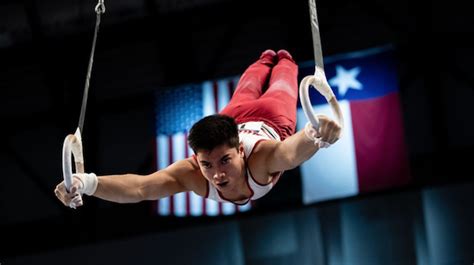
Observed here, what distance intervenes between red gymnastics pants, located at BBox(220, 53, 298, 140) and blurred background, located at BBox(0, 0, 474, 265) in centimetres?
275

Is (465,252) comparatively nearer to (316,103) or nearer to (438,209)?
(438,209)

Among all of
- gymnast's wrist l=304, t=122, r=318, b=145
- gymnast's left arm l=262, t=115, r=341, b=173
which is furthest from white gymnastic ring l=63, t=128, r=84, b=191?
gymnast's wrist l=304, t=122, r=318, b=145

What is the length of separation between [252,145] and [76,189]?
3.21 feet

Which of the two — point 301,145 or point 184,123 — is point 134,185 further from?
point 184,123

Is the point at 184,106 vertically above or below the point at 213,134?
above

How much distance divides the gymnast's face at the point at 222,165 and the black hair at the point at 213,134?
1.0 inches

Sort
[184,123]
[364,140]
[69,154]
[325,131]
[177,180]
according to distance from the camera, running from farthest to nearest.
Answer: [184,123], [364,140], [177,180], [69,154], [325,131]

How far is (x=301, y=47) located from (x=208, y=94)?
1.18 metres

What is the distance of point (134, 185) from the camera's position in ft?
Answer: 13.1

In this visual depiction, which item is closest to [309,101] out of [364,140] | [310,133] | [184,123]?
[310,133]

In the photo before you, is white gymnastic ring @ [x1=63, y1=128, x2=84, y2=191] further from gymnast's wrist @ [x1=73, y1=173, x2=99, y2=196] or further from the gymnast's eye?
the gymnast's eye

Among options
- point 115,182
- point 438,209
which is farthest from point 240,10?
point 115,182

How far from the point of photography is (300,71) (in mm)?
8039

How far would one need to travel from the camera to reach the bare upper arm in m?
4.09
